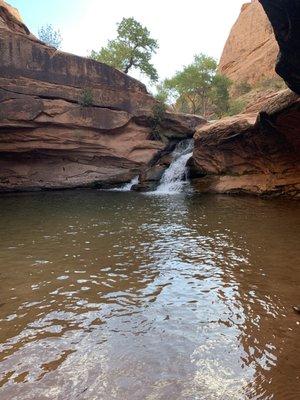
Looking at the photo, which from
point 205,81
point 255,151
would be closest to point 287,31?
point 255,151

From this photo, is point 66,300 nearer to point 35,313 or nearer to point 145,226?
point 35,313

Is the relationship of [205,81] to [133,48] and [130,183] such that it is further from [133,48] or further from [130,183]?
[130,183]

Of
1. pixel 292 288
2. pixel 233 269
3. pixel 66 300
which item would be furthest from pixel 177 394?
pixel 233 269

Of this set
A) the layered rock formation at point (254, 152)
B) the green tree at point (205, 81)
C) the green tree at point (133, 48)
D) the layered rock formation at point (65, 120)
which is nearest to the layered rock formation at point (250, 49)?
the green tree at point (205, 81)

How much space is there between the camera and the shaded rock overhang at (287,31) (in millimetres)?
5824

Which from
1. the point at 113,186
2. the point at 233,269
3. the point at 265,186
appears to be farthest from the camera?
the point at 113,186

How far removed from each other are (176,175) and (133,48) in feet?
48.4

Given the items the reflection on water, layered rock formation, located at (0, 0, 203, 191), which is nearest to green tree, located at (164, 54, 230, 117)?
layered rock formation, located at (0, 0, 203, 191)

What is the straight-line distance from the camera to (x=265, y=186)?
59.8 feet

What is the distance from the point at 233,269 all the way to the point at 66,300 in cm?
346

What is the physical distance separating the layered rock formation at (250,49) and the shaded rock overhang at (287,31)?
129 feet

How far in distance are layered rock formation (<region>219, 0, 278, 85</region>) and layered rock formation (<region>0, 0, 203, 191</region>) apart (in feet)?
82.7

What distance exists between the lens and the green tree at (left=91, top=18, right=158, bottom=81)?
1213 inches

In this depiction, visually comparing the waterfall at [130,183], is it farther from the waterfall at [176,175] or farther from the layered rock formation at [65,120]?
the waterfall at [176,175]
